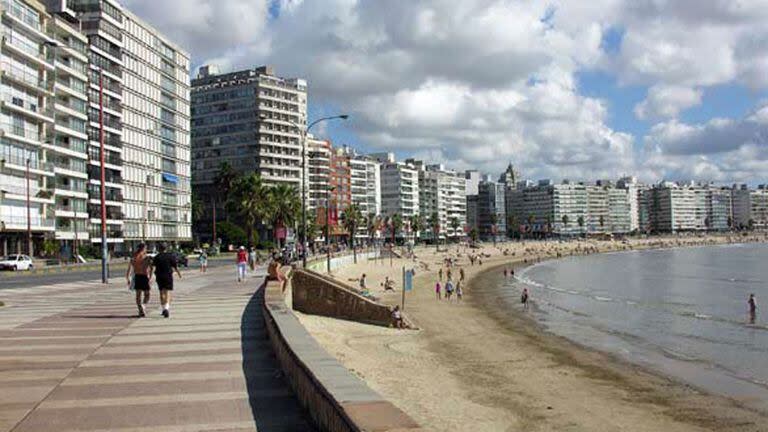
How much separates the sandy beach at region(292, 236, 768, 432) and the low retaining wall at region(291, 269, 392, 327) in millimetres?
1246

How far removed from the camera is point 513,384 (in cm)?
1945

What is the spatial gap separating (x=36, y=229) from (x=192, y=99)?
3298 inches

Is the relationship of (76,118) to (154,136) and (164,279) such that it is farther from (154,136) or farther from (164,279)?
(164,279)

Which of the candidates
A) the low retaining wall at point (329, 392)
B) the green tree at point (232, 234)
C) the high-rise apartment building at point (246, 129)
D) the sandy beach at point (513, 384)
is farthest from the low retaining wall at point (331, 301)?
the high-rise apartment building at point (246, 129)

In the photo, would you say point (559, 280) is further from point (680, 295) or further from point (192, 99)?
point (192, 99)

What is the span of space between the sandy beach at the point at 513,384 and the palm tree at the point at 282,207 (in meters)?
75.8

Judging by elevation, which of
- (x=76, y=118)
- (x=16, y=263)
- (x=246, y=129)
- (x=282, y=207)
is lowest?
(x=16, y=263)

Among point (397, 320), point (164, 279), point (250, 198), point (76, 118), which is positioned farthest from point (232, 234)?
point (164, 279)

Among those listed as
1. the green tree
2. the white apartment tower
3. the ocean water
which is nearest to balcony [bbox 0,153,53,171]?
the white apartment tower

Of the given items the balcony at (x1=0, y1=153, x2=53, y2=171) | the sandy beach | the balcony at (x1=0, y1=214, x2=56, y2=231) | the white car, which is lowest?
the sandy beach

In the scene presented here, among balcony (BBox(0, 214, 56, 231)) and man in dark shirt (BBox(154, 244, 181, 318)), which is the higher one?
balcony (BBox(0, 214, 56, 231))

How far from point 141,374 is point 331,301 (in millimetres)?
20227

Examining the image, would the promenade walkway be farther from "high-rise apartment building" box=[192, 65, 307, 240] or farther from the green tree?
"high-rise apartment building" box=[192, 65, 307, 240]

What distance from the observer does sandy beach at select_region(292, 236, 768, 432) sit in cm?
1459
